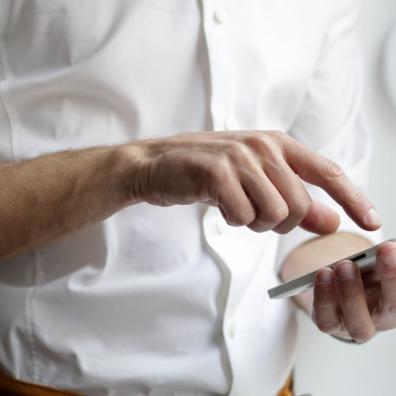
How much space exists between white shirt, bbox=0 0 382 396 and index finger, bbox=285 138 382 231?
0.18 metres

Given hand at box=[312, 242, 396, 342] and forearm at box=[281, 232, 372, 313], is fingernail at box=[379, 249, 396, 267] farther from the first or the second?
forearm at box=[281, 232, 372, 313]

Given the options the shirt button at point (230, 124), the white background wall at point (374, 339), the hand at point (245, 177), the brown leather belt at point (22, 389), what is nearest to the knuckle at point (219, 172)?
the hand at point (245, 177)

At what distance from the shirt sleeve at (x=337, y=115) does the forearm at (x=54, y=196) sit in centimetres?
37

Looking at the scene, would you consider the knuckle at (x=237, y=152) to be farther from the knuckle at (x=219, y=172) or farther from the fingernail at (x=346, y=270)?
the fingernail at (x=346, y=270)

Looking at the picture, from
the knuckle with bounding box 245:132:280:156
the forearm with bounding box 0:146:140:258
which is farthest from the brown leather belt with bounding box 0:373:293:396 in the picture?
the knuckle with bounding box 245:132:280:156

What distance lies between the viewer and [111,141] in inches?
27.6

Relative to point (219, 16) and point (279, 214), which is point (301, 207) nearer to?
point (279, 214)

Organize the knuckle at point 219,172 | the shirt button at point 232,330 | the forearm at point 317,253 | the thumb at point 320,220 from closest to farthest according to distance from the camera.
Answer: the knuckle at point 219,172 → the thumb at point 320,220 → the shirt button at point 232,330 → the forearm at point 317,253

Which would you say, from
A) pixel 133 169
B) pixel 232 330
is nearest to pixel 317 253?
pixel 232 330

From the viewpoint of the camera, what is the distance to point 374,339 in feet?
3.34

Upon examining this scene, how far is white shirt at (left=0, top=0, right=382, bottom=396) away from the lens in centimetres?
68

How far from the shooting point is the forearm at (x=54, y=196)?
0.59 metres

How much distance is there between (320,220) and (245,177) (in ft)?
0.52

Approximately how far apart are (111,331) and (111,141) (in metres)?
0.22
